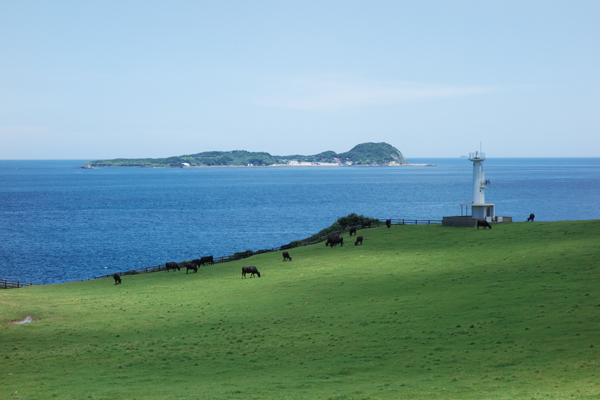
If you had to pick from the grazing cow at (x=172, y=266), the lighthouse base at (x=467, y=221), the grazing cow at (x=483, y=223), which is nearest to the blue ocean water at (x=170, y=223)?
the grazing cow at (x=172, y=266)

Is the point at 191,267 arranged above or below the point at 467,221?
below

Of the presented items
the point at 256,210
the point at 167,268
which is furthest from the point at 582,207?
the point at 167,268

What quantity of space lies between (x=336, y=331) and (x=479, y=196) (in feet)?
133

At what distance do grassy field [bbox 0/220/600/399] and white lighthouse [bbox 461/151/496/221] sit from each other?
12.6m

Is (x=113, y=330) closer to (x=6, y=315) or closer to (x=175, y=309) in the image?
(x=175, y=309)

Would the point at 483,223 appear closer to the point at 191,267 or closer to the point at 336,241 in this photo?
the point at 336,241

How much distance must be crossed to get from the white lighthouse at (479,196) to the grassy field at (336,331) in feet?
41.5

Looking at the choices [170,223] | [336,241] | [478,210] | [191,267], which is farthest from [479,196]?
[170,223]

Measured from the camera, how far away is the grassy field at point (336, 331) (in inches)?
787

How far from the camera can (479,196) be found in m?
62.5

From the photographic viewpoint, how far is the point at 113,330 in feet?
101

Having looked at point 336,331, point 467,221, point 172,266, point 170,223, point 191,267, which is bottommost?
point 170,223

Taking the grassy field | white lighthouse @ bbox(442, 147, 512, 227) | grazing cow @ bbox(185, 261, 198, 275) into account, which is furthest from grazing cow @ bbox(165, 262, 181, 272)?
white lighthouse @ bbox(442, 147, 512, 227)

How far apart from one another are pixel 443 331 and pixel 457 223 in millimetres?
35533
